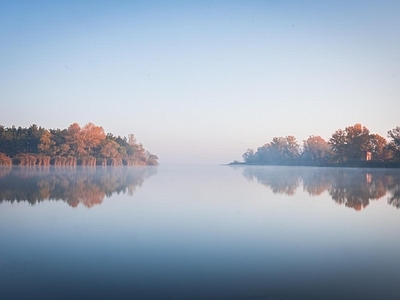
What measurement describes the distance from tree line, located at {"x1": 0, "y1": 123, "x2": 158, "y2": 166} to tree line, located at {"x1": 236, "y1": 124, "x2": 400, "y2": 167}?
1605 inches

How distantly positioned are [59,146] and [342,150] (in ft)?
160

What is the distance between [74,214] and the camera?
7.37 metres

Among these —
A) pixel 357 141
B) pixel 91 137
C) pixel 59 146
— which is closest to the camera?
pixel 59 146

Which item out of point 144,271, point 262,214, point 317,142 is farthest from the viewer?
point 317,142

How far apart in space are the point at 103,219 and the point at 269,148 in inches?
3386

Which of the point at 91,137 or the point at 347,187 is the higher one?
the point at 91,137

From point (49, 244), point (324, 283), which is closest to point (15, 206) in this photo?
point (49, 244)

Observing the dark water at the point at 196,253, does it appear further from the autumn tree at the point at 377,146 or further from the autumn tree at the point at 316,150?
the autumn tree at the point at 316,150

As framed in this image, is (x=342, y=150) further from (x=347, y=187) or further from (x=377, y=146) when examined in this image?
(x=347, y=187)

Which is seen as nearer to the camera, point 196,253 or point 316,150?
point 196,253

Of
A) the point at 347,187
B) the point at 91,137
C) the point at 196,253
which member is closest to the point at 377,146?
the point at 91,137

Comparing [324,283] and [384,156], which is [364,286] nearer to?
[324,283]

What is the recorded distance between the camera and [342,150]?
203 feet

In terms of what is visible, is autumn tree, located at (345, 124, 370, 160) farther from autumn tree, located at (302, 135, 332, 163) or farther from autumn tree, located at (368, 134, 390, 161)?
autumn tree, located at (302, 135, 332, 163)
